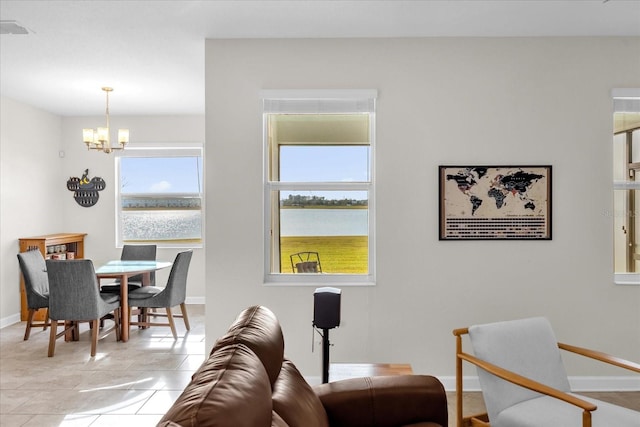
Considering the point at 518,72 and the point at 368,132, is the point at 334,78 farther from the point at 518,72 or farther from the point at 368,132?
the point at 518,72

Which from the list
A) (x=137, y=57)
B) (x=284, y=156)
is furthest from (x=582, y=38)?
(x=137, y=57)

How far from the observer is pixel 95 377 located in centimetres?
366

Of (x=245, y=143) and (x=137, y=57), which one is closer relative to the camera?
(x=245, y=143)

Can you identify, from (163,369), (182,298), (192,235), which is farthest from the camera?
(192,235)

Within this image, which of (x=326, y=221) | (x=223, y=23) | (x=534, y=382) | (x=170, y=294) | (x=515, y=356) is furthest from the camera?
(x=170, y=294)

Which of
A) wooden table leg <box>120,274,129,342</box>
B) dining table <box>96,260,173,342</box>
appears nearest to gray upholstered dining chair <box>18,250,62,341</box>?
dining table <box>96,260,173,342</box>

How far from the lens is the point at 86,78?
4.53m

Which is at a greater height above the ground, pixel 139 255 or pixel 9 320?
pixel 139 255

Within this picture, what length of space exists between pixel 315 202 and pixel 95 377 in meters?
2.28

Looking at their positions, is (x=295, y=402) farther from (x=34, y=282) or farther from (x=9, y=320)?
(x=9, y=320)

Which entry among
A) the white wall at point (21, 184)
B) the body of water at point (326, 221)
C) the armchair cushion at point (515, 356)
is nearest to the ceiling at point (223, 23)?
the body of water at point (326, 221)

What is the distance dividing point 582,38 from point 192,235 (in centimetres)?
526

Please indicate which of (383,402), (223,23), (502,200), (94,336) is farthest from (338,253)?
(94,336)

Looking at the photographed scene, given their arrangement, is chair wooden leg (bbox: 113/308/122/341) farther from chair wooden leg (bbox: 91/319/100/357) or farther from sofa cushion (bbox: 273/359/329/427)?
sofa cushion (bbox: 273/359/329/427)
